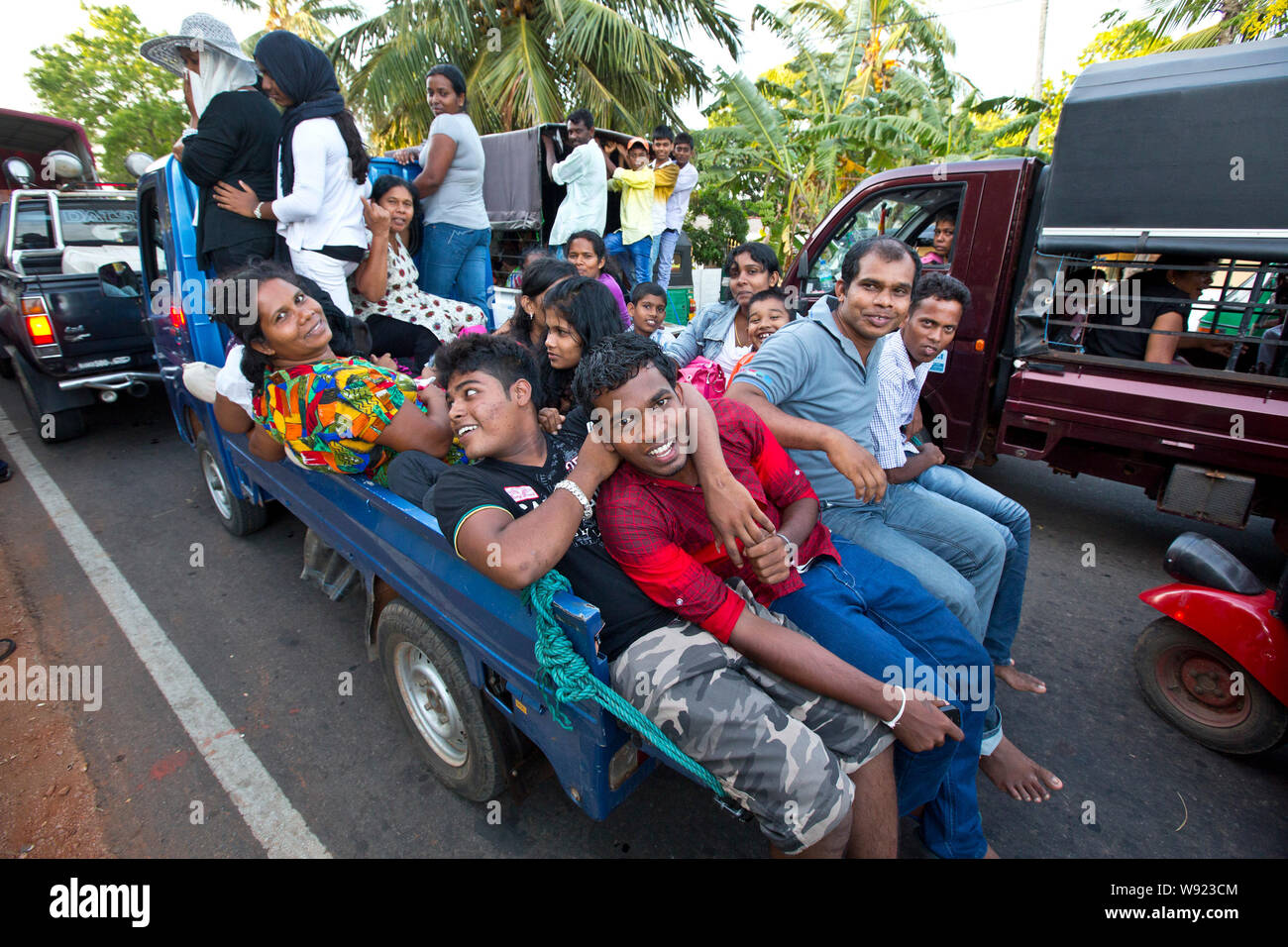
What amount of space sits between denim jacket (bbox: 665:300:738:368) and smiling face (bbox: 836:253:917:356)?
138 centimetres

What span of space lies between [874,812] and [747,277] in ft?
9.38

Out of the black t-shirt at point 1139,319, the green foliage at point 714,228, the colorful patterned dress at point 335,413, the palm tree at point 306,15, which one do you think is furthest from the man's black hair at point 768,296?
the palm tree at point 306,15

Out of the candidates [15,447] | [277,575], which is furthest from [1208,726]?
[15,447]

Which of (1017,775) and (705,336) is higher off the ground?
(705,336)

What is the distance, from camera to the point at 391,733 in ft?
8.16

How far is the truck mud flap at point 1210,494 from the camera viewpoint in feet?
9.83

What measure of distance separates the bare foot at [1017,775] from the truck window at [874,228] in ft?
10.4

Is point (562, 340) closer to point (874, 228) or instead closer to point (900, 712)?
point (900, 712)

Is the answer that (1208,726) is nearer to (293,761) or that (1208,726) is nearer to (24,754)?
(293,761)

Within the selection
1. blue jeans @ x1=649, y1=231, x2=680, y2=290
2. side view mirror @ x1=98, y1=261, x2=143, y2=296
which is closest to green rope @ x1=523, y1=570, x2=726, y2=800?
side view mirror @ x1=98, y1=261, x2=143, y2=296

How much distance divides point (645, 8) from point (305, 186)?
37.5 feet

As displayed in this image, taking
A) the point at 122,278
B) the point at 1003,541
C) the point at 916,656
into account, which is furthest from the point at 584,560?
→ the point at 122,278

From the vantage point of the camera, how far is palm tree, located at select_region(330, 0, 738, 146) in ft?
36.0

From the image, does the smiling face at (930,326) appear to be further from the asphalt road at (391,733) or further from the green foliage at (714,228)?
the green foliage at (714,228)
